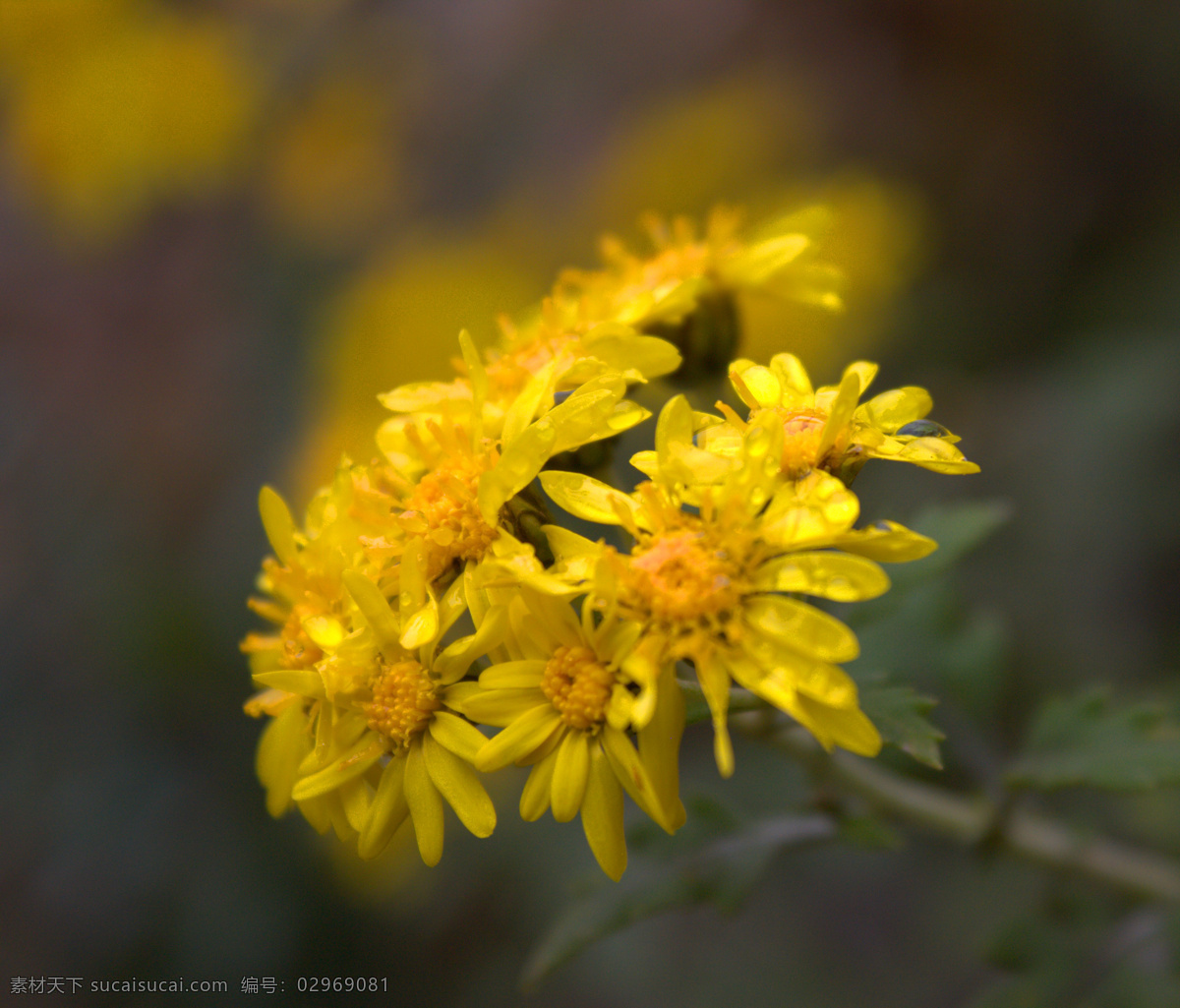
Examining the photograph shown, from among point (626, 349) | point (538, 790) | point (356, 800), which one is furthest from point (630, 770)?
point (626, 349)

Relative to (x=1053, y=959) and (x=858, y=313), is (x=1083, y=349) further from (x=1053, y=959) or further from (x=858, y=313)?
(x=1053, y=959)

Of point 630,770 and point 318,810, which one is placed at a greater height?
point 630,770

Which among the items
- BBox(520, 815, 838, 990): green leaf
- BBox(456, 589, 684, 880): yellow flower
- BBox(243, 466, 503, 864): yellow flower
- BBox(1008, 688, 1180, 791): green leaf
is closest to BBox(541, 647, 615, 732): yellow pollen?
BBox(456, 589, 684, 880): yellow flower

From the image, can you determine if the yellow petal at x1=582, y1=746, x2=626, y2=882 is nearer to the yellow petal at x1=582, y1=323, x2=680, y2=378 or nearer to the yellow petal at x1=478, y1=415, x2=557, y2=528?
the yellow petal at x1=478, y1=415, x2=557, y2=528

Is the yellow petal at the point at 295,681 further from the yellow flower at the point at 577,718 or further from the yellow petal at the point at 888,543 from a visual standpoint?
the yellow petal at the point at 888,543

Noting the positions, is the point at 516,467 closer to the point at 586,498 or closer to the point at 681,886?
the point at 586,498

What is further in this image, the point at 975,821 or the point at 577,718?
the point at 975,821
